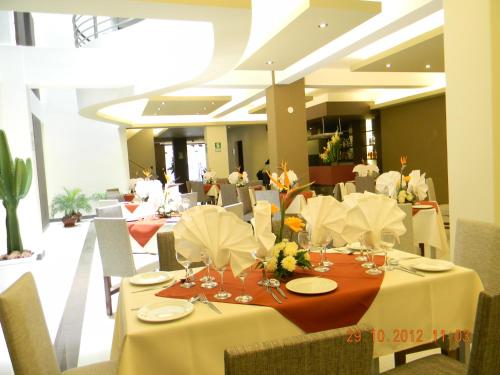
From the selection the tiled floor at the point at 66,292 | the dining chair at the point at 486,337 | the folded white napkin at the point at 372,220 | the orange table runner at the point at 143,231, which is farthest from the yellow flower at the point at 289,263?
the orange table runner at the point at 143,231

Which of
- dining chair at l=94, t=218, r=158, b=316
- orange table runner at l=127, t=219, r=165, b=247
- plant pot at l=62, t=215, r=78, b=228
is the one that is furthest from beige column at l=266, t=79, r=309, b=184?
plant pot at l=62, t=215, r=78, b=228

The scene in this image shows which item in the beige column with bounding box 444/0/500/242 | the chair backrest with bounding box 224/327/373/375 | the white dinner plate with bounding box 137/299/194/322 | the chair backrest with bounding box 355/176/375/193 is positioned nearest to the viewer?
the chair backrest with bounding box 224/327/373/375

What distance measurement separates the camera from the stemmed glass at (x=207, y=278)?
6.13 ft

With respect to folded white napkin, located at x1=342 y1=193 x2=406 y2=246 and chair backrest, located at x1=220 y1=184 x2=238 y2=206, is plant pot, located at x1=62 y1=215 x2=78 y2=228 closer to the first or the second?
chair backrest, located at x1=220 y1=184 x2=238 y2=206

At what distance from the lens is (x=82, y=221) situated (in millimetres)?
10781

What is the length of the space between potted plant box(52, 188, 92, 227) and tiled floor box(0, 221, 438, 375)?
1.97m

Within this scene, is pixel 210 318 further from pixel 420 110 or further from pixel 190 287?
pixel 420 110

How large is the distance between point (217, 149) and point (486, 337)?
45.2 ft

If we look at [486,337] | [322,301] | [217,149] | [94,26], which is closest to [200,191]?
[217,149]

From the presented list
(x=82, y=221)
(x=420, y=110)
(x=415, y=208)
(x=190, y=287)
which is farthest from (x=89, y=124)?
(x=190, y=287)

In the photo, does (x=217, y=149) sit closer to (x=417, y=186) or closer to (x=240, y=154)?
(x=240, y=154)

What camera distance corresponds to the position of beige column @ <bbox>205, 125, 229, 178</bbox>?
48.1ft

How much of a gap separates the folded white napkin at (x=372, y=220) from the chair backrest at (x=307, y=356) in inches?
42.1

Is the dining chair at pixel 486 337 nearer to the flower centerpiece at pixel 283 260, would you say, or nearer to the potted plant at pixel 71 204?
the flower centerpiece at pixel 283 260
